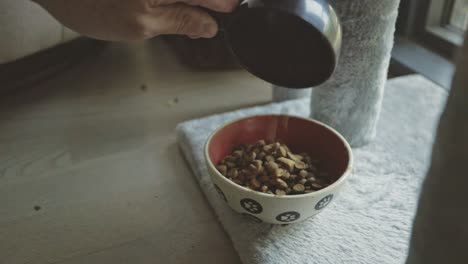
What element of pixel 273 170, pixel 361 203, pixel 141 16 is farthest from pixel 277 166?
pixel 141 16

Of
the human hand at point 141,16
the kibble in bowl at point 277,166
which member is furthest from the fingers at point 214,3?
the kibble in bowl at point 277,166

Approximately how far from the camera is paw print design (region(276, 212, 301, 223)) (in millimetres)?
544

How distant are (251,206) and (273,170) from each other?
6 centimetres

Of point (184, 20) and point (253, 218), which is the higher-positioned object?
point (184, 20)

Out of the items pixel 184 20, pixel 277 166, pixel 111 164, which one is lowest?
pixel 111 164

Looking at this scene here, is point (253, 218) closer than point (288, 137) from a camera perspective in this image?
Yes

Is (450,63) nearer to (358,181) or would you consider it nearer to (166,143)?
(358,181)

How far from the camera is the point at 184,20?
52cm

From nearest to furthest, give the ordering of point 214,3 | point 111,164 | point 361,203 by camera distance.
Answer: point 214,3
point 361,203
point 111,164

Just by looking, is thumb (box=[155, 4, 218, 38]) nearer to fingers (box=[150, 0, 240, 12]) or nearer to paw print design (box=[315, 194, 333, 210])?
fingers (box=[150, 0, 240, 12])

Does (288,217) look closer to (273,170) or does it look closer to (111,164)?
(273,170)

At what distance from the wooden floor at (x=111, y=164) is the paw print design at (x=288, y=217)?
8 centimetres

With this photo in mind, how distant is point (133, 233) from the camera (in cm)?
61

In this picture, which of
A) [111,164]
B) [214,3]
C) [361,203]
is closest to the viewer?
[214,3]
